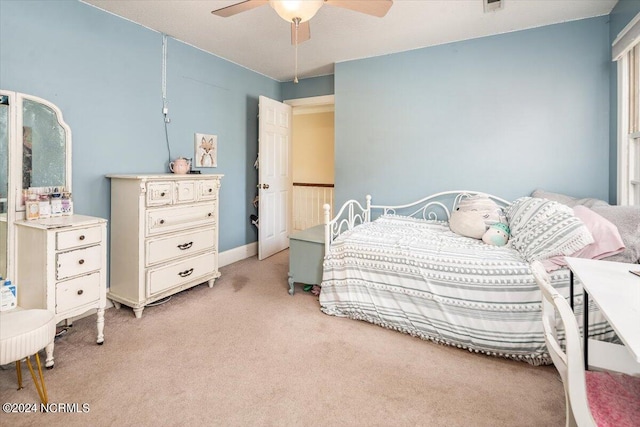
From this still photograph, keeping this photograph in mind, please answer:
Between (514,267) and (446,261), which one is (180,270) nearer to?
(446,261)

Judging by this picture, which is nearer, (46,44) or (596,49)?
(46,44)

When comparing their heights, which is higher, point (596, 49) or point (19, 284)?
point (596, 49)

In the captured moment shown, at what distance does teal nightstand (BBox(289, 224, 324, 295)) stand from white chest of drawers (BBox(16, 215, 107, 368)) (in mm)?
1447

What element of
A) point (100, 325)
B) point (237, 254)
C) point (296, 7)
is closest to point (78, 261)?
point (100, 325)

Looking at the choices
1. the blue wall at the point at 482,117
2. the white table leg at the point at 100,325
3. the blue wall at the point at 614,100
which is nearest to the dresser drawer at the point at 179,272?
the white table leg at the point at 100,325

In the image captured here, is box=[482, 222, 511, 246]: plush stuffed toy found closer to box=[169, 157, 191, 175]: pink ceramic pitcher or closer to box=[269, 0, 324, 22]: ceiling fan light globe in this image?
box=[269, 0, 324, 22]: ceiling fan light globe

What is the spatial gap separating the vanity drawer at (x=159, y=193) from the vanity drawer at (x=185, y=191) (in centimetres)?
7

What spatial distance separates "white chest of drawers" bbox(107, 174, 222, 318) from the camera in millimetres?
2479

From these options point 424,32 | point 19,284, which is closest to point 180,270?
point 19,284

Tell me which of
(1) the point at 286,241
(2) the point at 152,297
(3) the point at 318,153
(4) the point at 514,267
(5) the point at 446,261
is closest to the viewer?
(4) the point at 514,267

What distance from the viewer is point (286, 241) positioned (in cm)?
474

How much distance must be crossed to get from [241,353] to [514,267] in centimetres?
176

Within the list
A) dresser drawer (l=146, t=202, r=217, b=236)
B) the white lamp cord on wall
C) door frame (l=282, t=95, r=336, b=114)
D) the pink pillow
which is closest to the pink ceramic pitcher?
the white lamp cord on wall

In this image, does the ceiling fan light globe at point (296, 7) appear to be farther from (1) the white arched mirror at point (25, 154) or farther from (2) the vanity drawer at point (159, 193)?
(1) the white arched mirror at point (25, 154)
